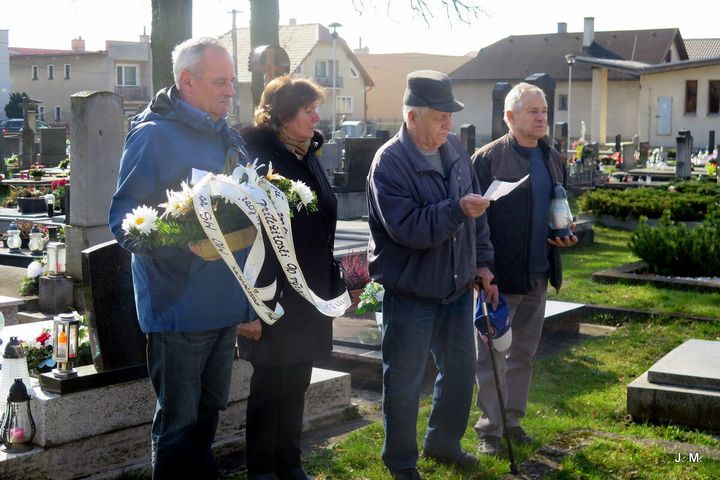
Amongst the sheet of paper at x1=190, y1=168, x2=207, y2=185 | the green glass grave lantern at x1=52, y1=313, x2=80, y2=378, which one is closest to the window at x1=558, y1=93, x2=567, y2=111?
the green glass grave lantern at x1=52, y1=313, x2=80, y2=378

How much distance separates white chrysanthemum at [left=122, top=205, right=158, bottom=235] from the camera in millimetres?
3459

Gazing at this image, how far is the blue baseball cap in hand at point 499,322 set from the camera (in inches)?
196

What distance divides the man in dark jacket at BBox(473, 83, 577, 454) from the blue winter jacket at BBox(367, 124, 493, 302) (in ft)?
1.77

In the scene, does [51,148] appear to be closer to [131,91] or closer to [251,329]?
[251,329]

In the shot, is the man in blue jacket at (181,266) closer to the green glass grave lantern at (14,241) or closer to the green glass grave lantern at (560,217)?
the green glass grave lantern at (560,217)

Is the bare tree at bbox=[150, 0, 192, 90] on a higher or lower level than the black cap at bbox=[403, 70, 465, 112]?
higher

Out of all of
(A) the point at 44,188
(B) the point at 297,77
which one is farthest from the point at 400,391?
(A) the point at 44,188

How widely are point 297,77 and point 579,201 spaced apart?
1349 centimetres

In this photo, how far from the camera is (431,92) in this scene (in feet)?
14.9

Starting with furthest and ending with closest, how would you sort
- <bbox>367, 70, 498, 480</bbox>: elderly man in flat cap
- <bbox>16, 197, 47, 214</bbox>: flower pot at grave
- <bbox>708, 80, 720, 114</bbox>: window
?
<bbox>708, 80, 720, 114</bbox>: window, <bbox>16, 197, 47, 214</bbox>: flower pot at grave, <bbox>367, 70, 498, 480</bbox>: elderly man in flat cap

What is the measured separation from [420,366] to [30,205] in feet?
41.3

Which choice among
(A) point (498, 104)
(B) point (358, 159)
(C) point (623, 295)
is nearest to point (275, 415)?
(C) point (623, 295)

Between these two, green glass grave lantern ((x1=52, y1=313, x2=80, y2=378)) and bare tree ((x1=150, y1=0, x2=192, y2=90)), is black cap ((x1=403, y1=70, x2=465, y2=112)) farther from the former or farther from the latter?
bare tree ((x1=150, y1=0, x2=192, y2=90))

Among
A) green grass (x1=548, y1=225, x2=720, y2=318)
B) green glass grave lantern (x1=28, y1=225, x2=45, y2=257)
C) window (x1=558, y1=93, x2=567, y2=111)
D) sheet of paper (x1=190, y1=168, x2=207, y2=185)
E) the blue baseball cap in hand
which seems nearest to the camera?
sheet of paper (x1=190, y1=168, x2=207, y2=185)
